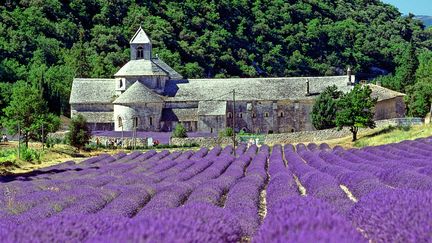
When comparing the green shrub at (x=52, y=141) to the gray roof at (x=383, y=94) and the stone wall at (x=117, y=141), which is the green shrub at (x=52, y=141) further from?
the gray roof at (x=383, y=94)

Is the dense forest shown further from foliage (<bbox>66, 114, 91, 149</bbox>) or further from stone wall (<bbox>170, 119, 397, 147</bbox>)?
foliage (<bbox>66, 114, 91, 149</bbox>)

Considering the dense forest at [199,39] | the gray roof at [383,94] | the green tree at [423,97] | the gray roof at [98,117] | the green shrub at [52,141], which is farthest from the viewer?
the dense forest at [199,39]

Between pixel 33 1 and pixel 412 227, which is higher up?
pixel 33 1

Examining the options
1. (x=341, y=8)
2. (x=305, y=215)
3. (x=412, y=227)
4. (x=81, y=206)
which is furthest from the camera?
(x=341, y=8)

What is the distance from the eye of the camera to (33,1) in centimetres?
10762

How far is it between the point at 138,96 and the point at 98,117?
6.71 m

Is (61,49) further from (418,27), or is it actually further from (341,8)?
(418,27)

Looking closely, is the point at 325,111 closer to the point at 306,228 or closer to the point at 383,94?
the point at 383,94

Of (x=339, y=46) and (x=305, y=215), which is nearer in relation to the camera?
(x=305, y=215)

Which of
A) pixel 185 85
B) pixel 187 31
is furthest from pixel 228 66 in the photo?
pixel 185 85

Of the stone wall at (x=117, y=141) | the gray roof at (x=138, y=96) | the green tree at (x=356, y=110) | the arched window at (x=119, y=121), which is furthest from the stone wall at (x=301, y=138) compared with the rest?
the arched window at (x=119, y=121)

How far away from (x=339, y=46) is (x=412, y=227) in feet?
425

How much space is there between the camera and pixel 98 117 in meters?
67.7

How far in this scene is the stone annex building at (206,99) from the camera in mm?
65812
